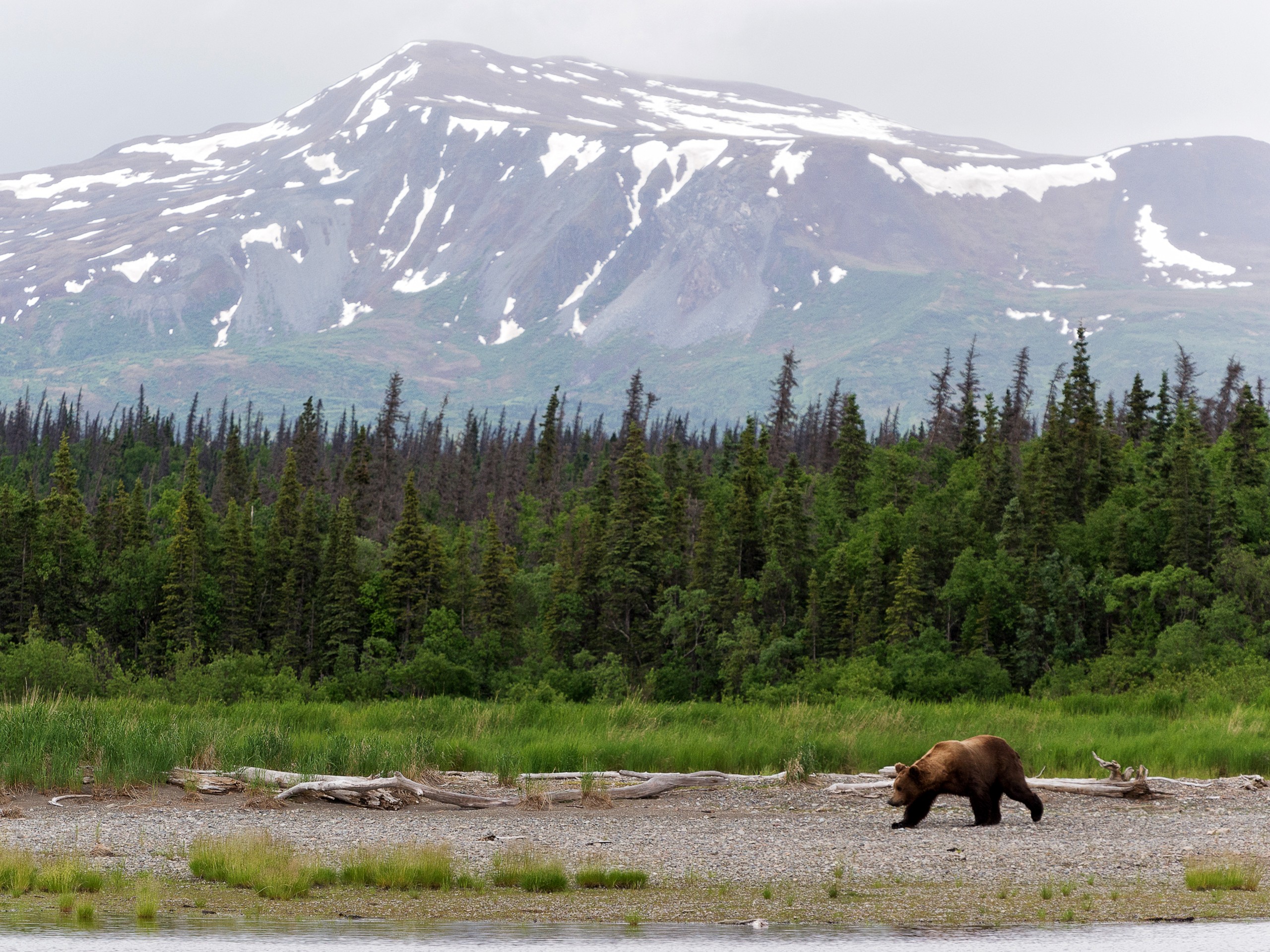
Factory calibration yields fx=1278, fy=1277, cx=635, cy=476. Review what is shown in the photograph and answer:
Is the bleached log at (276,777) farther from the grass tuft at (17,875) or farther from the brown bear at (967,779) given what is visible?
the brown bear at (967,779)

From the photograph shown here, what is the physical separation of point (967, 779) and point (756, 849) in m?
3.36

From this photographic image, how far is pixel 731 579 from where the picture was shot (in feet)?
213

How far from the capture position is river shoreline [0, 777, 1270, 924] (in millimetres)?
14164

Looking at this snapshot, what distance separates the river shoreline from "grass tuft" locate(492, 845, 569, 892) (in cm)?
24

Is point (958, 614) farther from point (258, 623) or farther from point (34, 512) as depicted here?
point (34, 512)

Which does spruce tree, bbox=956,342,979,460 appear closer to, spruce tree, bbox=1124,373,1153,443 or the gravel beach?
spruce tree, bbox=1124,373,1153,443

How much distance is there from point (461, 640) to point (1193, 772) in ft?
148

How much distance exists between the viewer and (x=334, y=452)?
526 ft

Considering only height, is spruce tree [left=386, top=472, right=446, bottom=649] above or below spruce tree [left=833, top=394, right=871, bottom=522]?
below

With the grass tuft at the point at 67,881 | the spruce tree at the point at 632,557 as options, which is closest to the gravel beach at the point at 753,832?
the grass tuft at the point at 67,881

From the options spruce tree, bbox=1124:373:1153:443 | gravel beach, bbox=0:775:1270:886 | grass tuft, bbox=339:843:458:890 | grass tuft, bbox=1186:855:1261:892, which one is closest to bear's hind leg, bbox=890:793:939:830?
gravel beach, bbox=0:775:1270:886

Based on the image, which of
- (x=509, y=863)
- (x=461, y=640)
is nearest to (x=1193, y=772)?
(x=509, y=863)

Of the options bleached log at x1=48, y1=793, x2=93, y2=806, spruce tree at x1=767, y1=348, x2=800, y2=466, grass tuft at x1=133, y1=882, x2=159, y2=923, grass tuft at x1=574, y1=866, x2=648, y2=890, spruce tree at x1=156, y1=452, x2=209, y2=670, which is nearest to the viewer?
grass tuft at x1=133, y1=882, x2=159, y2=923

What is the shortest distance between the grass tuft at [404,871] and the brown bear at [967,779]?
6.92 m
